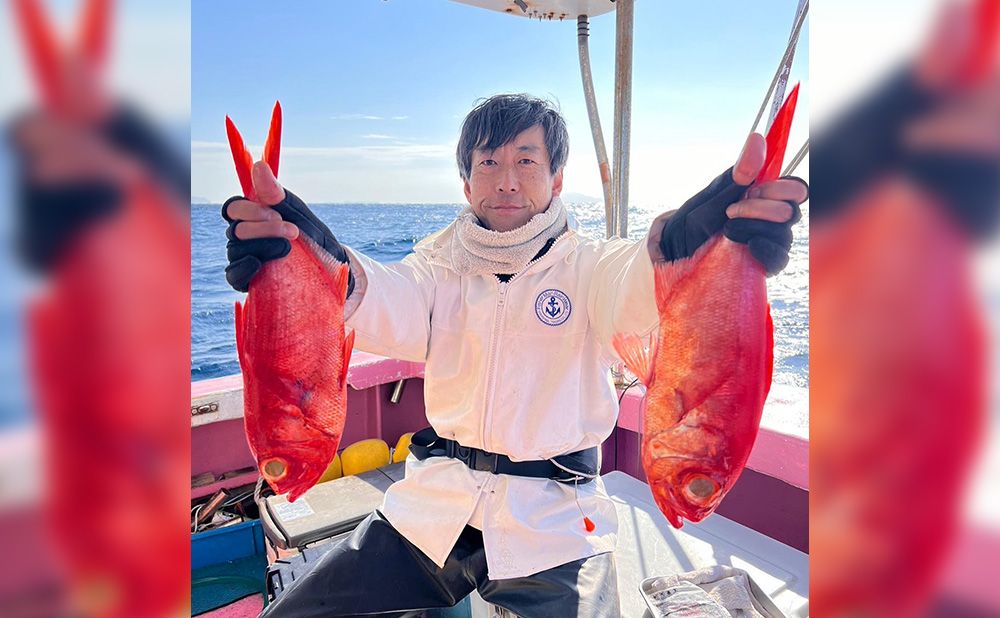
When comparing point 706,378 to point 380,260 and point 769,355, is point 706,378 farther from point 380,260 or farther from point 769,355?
point 380,260

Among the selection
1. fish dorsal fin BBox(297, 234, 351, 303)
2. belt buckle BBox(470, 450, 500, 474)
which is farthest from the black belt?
fish dorsal fin BBox(297, 234, 351, 303)

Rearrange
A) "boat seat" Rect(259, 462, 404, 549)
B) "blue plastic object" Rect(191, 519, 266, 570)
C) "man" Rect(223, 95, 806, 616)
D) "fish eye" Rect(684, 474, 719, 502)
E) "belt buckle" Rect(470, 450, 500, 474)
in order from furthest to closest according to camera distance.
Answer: "blue plastic object" Rect(191, 519, 266, 570)
"boat seat" Rect(259, 462, 404, 549)
"belt buckle" Rect(470, 450, 500, 474)
"man" Rect(223, 95, 806, 616)
"fish eye" Rect(684, 474, 719, 502)

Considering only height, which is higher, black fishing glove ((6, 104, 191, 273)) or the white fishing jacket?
black fishing glove ((6, 104, 191, 273))

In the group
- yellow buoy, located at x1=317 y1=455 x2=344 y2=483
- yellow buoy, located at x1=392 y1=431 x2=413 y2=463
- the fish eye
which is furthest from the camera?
yellow buoy, located at x1=392 y1=431 x2=413 y2=463

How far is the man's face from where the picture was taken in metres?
2.10

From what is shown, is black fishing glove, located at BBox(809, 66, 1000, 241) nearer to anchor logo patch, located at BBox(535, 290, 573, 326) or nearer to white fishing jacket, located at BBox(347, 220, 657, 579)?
white fishing jacket, located at BBox(347, 220, 657, 579)

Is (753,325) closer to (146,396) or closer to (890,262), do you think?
(890,262)

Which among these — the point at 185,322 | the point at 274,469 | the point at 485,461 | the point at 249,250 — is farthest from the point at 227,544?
the point at 185,322

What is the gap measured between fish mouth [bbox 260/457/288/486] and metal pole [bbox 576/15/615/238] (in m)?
2.56

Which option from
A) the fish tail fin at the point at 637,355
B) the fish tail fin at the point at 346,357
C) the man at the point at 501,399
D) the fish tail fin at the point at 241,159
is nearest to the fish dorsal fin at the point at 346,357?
the fish tail fin at the point at 346,357

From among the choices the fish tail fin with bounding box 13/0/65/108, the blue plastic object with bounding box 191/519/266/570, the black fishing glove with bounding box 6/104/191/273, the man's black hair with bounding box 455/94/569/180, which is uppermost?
the man's black hair with bounding box 455/94/569/180

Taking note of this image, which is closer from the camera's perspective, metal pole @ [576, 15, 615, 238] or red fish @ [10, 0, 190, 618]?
red fish @ [10, 0, 190, 618]

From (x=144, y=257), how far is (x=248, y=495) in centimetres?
404

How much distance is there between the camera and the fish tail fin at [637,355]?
129cm
